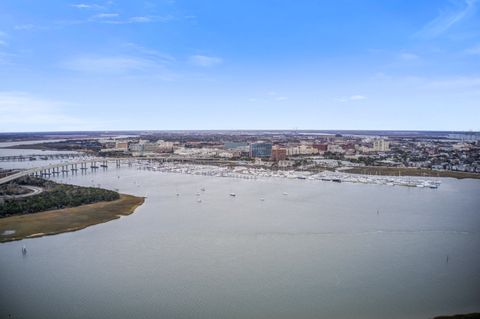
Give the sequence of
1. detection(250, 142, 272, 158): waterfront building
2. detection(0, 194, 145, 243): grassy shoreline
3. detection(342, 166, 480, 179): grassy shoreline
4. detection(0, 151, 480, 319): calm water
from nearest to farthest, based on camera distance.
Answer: detection(0, 151, 480, 319): calm water
detection(0, 194, 145, 243): grassy shoreline
detection(342, 166, 480, 179): grassy shoreline
detection(250, 142, 272, 158): waterfront building

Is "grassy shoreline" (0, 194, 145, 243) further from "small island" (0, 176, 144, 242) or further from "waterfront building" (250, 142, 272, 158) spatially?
"waterfront building" (250, 142, 272, 158)

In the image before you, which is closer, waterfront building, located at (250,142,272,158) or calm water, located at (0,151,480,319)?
calm water, located at (0,151,480,319)

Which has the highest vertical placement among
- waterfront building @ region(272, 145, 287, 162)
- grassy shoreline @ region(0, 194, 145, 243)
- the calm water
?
waterfront building @ region(272, 145, 287, 162)

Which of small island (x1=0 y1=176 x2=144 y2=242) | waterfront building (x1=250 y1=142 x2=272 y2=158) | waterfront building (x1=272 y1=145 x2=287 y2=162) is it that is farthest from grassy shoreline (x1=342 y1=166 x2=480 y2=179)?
small island (x1=0 y1=176 x2=144 y2=242)

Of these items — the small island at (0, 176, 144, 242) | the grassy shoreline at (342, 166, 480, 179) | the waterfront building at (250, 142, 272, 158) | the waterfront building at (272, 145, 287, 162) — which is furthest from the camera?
the waterfront building at (250, 142, 272, 158)

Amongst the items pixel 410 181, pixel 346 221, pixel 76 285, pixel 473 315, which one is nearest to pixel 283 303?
pixel 473 315

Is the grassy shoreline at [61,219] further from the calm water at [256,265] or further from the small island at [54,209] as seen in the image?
the calm water at [256,265]

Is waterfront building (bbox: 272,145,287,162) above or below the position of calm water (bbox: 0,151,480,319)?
above
